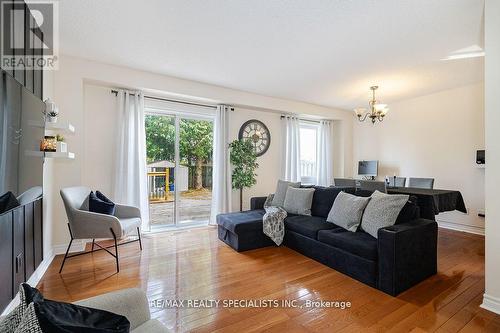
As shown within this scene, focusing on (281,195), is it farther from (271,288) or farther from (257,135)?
(271,288)

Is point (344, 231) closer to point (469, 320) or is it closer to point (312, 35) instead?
point (469, 320)

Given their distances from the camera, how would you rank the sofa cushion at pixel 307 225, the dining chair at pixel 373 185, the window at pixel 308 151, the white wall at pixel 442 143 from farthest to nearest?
1. the window at pixel 308 151
2. the white wall at pixel 442 143
3. the dining chair at pixel 373 185
4. the sofa cushion at pixel 307 225

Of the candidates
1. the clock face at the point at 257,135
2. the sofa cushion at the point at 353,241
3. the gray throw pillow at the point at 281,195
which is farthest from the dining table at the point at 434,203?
the clock face at the point at 257,135

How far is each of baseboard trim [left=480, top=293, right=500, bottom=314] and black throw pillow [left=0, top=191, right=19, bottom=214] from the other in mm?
3680

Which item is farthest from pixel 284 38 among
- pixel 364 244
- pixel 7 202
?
pixel 7 202

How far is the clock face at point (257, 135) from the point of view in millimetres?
4824

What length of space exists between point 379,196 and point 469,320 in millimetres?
1223

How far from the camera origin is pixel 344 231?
8.87 ft

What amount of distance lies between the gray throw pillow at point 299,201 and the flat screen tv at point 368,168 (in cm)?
240

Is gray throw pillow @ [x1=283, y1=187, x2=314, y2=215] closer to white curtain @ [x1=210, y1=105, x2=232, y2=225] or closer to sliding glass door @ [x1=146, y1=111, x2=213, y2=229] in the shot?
white curtain @ [x1=210, y1=105, x2=232, y2=225]

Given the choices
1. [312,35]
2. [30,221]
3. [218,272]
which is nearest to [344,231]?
[218,272]

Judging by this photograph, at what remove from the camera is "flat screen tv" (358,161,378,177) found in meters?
5.18

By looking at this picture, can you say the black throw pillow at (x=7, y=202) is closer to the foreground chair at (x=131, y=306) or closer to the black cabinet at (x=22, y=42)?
the black cabinet at (x=22, y=42)

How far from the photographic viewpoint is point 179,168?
14.1 ft
